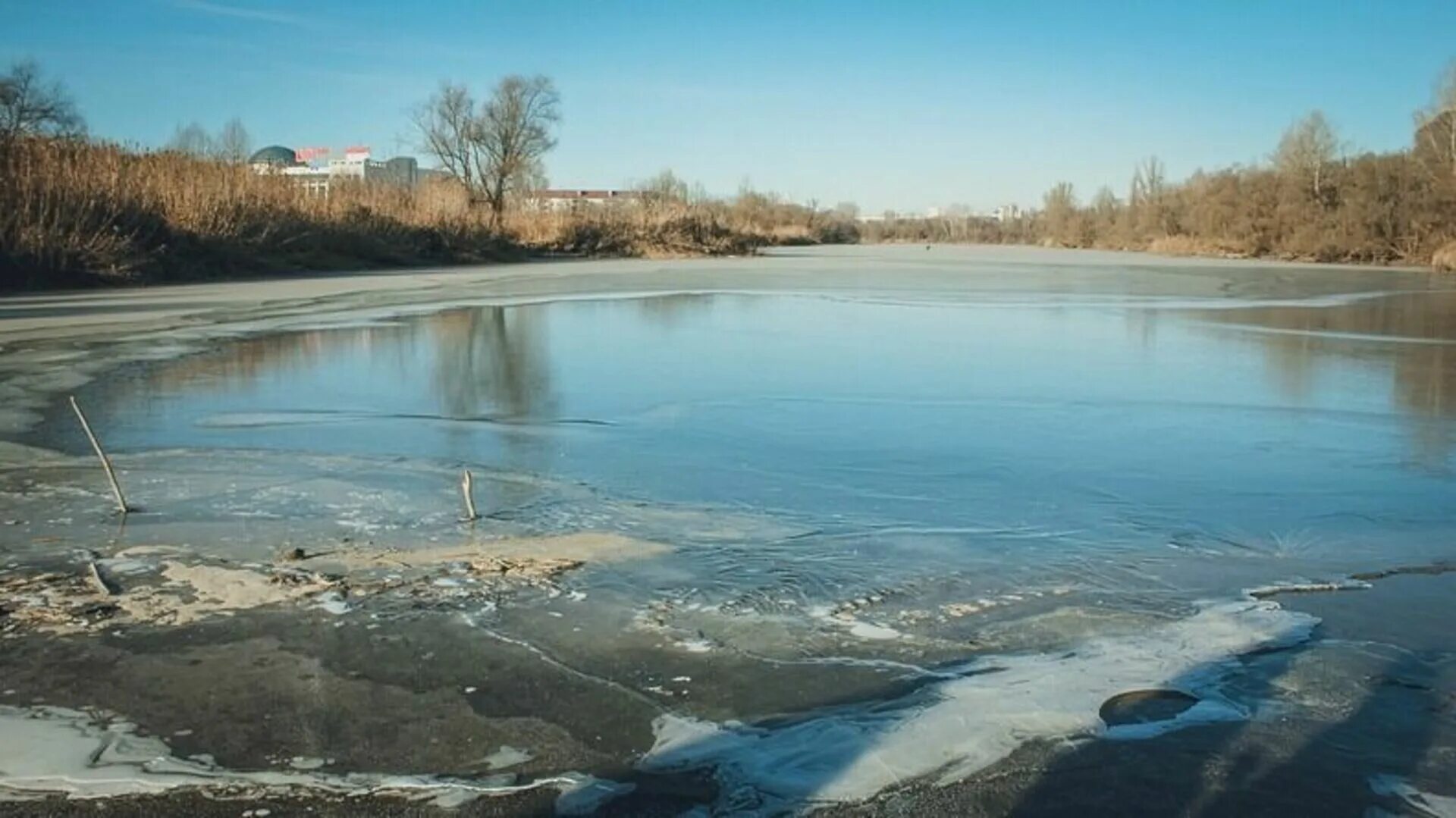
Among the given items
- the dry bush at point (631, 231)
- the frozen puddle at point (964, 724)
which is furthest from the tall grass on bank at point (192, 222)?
the frozen puddle at point (964, 724)

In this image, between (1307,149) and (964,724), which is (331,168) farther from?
(964,724)

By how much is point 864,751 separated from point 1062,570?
186 centimetres

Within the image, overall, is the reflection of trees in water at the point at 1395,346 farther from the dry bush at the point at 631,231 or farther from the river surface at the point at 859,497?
the dry bush at the point at 631,231

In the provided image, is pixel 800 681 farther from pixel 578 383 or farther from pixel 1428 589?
pixel 578 383

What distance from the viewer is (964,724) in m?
2.97

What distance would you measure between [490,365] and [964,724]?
25.4 ft

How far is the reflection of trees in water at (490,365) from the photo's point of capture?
8.06 m

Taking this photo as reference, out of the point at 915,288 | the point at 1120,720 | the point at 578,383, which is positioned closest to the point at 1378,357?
the point at 578,383

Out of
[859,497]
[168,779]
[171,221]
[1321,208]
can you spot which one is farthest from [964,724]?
[1321,208]

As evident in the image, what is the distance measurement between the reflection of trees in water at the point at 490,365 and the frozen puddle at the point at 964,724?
484 cm

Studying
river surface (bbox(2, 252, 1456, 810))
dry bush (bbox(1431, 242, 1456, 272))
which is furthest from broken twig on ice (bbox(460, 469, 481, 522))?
dry bush (bbox(1431, 242, 1456, 272))

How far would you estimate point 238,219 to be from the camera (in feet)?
79.3

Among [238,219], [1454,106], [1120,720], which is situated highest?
[1454,106]

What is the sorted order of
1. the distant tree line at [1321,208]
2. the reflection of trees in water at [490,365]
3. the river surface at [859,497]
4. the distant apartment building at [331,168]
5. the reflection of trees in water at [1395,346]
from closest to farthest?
the river surface at [859,497] < the reflection of trees in water at [1395,346] < the reflection of trees in water at [490,365] < the distant apartment building at [331,168] < the distant tree line at [1321,208]
